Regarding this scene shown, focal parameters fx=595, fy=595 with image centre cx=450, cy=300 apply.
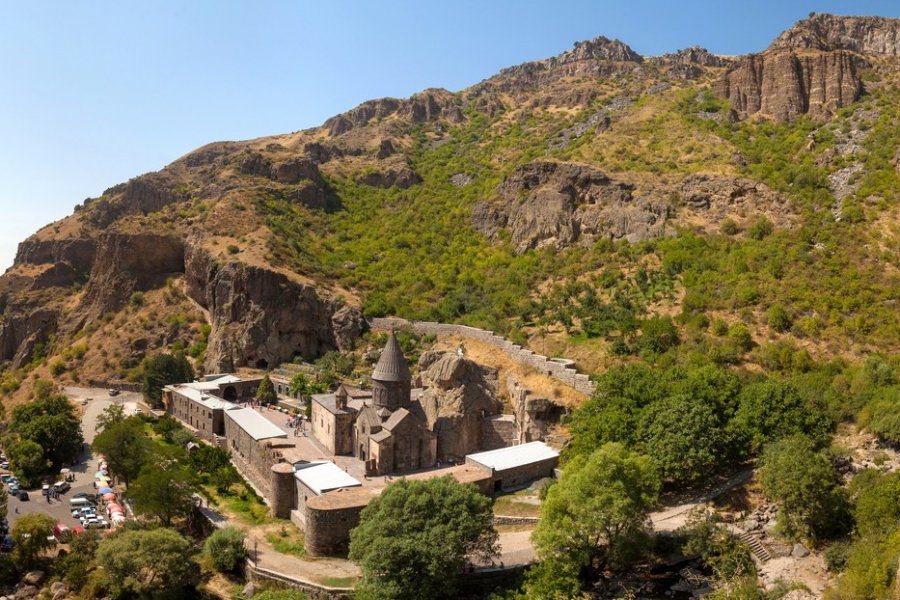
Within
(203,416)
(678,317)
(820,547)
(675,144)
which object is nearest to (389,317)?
(203,416)

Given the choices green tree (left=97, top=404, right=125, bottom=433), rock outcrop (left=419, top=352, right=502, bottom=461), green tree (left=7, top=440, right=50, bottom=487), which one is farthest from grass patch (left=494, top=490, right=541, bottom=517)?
green tree (left=97, top=404, right=125, bottom=433)

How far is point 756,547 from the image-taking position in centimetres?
2406

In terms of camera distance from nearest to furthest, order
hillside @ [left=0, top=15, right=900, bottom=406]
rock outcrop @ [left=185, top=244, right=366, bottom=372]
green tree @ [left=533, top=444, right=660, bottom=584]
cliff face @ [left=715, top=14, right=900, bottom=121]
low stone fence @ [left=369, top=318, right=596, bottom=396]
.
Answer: green tree @ [left=533, top=444, right=660, bottom=584]
low stone fence @ [left=369, top=318, right=596, bottom=396]
hillside @ [left=0, top=15, right=900, bottom=406]
rock outcrop @ [left=185, top=244, right=366, bottom=372]
cliff face @ [left=715, top=14, right=900, bottom=121]

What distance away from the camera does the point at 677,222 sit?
178 feet

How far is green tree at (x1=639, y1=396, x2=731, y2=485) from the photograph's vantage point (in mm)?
27078

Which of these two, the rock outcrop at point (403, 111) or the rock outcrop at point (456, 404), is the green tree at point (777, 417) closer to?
the rock outcrop at point (456, 404)

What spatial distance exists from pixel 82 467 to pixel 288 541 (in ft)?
70.4

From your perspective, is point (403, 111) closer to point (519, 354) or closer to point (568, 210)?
point (568, 210)

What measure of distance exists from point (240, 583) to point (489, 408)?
1676 centimetres

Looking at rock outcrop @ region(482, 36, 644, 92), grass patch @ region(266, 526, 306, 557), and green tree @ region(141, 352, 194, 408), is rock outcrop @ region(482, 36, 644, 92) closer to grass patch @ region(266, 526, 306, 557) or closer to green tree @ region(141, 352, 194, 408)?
green tree @ region(141, 352, 194, 408)

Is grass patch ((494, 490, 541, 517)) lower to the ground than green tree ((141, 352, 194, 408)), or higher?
lower

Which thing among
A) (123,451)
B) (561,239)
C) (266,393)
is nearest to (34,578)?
(123,451)

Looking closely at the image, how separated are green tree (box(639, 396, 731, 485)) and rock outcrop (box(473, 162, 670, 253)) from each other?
29440 millimetres

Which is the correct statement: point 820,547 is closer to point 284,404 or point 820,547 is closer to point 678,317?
point 678,317
